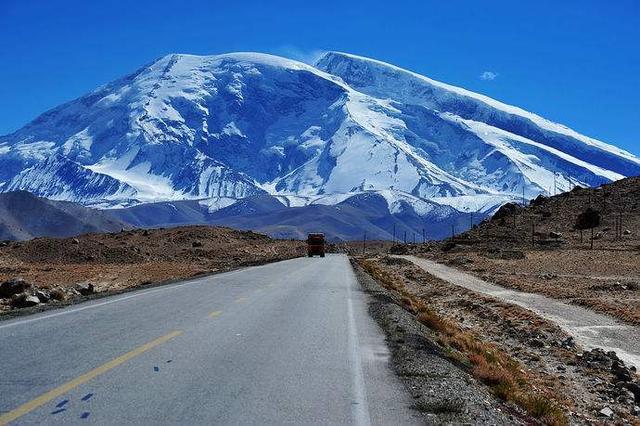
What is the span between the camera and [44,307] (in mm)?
19281

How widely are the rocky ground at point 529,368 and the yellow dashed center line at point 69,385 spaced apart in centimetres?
428

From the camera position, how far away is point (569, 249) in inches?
3012

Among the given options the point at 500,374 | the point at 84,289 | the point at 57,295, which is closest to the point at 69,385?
the point at 500,374

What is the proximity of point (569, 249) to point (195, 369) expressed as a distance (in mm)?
71589

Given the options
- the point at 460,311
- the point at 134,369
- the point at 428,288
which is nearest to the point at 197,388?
the point at 134,369

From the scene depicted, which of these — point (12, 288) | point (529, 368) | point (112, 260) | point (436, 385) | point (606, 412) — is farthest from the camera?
point (112, 260)

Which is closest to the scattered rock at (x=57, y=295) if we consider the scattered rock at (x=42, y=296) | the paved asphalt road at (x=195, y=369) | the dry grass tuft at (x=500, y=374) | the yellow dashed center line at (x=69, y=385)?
the scattered rock at (x=42, y=296)

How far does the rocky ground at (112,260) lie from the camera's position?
26.0 metres

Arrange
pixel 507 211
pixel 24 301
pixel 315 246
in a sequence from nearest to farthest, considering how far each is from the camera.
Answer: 1. pixel 24 301
2. pixel 315 246
3. pixel 507 211

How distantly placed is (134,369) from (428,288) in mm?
32475

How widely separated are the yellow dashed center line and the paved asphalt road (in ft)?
0.05

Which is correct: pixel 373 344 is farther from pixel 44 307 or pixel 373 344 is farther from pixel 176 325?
pixel 44 307

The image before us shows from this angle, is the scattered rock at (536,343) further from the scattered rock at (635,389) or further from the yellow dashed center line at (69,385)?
the yellow dashed center line at (69,385)

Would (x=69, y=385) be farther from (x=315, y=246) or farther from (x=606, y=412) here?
(x=315, y=246)
